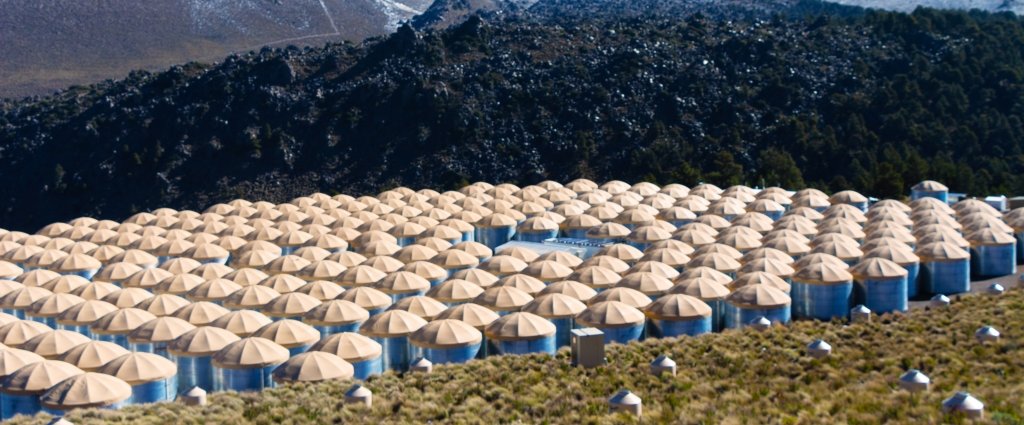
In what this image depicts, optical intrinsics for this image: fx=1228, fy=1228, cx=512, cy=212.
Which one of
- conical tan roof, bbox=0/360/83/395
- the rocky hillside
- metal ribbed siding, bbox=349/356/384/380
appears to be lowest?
metal ribbed siding, bbox=349/356/384/380

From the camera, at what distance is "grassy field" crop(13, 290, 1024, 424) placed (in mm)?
22781

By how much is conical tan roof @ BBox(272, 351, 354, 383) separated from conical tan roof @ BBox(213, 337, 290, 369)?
1.30 m

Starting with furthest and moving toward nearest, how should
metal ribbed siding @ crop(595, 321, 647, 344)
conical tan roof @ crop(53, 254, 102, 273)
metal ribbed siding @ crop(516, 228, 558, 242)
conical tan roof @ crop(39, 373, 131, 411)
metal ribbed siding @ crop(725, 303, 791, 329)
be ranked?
metal ribbed siding @ crop(516, 228, 558, 242)
conical tan roof @ crop(53, 254, 102, 273)
metal ribbed siding @ crop(725, 303, 791, 329)
metal ribbed siding @ crop(595, 321, 647, 344)
conical tan roof @ crop(39, 373, 131, 411)

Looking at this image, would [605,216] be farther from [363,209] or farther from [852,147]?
[852,147]

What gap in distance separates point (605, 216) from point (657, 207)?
350 cm

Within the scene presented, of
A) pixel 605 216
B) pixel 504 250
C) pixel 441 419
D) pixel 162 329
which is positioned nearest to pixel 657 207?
pixel 605 216

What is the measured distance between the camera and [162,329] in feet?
114

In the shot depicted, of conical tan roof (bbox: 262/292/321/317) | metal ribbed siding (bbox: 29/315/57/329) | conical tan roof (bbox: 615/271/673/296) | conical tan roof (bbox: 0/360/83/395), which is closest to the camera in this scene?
conical tan roof (bbox: 0/360/83/395)

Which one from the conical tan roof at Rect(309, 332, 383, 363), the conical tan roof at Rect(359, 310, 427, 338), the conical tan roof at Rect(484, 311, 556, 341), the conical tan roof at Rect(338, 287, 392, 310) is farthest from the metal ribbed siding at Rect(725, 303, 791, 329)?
the conical tan roof at Rect(338, 287, 392, 310)

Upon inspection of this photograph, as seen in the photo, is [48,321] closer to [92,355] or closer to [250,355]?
[92,355]

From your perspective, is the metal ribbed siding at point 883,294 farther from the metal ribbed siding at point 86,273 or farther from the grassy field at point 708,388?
the metal ribbed siding at point 86,273

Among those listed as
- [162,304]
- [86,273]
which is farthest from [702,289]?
[86,273]

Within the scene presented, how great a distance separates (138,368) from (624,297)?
44.6 feet

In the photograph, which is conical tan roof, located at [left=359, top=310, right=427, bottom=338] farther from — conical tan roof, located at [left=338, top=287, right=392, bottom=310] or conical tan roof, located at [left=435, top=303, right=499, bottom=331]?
conical tan roof, located at [left=338, top=287, right=392, bottom=310]
